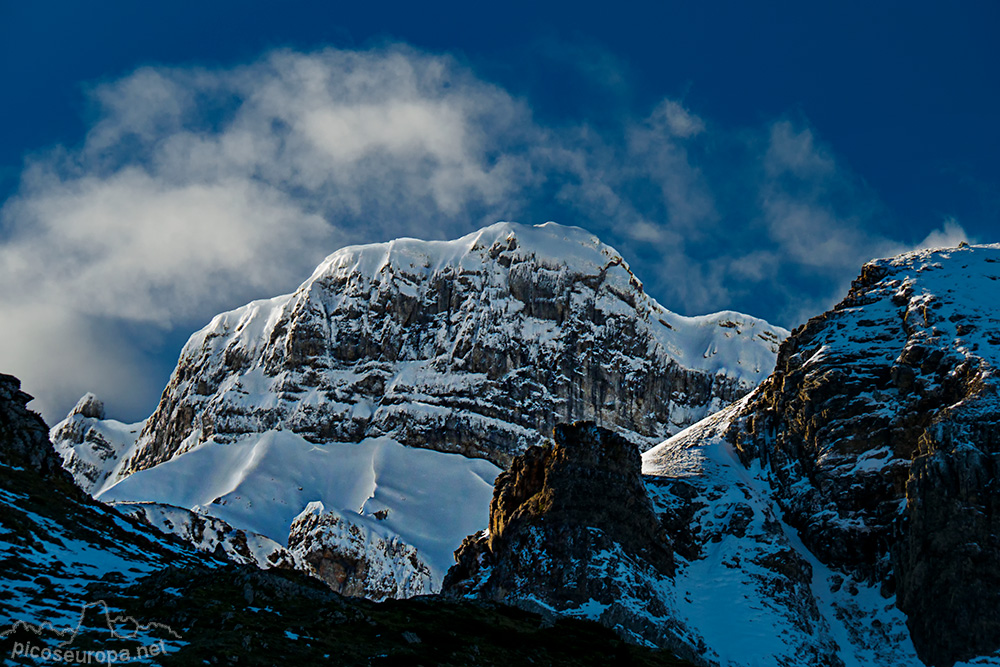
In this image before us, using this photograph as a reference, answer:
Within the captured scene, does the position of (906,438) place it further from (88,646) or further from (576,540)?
(88,646)

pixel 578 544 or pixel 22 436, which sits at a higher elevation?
pixel 578 544

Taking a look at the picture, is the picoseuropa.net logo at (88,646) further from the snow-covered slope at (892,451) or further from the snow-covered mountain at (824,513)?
the snow-covered slope at (892,451)

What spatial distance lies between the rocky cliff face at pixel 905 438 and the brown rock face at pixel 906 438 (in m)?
0.17

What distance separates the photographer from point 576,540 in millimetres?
122438

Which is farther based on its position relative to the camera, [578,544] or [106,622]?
[578,544]

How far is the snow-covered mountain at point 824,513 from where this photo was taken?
377 feet

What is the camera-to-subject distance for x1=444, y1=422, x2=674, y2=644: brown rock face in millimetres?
116062

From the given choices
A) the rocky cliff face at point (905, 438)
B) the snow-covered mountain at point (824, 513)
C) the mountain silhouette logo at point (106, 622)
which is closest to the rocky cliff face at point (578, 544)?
the snow-covered mountain at point (824, 513)

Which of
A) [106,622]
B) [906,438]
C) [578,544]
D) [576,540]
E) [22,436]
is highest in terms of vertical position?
[906,438]

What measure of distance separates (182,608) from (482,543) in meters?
80.6

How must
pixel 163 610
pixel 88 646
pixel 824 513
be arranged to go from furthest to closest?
pixel 824 513, pixel 163 610, pixel 88 646

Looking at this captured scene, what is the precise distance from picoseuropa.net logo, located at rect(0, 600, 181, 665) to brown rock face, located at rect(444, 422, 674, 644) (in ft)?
213

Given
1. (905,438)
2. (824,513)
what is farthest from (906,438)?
(824,513)

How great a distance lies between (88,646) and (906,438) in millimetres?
113395
